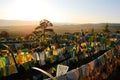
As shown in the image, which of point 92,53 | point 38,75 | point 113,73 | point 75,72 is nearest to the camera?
point 75,72

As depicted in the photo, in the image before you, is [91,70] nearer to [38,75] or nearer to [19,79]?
[38,75]

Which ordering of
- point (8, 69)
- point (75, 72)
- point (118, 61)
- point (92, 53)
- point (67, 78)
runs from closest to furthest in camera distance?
1. point (67, 78)
2. point (75, 72)
3. point (8, 69)
4. point (118, 61)
5. point (92, 53)

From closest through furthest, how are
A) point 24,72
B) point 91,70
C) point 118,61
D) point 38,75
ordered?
point 91,70, point 38,75, point 24,72, point 118,61

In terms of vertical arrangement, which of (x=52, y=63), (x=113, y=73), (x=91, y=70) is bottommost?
(x=113, y=73)

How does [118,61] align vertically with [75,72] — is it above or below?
below

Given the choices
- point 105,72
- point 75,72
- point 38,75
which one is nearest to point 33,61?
point 38,75

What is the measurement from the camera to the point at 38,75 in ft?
34.8

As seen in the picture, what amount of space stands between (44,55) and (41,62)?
0.71 meters

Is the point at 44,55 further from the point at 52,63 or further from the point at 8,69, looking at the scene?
the point at 8,69

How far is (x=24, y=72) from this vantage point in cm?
1231

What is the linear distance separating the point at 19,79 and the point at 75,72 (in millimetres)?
4659

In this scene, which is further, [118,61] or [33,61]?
[118,61]

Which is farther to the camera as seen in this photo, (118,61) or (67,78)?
(118,61)

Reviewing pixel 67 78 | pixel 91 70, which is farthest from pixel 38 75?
pixel 67 78
